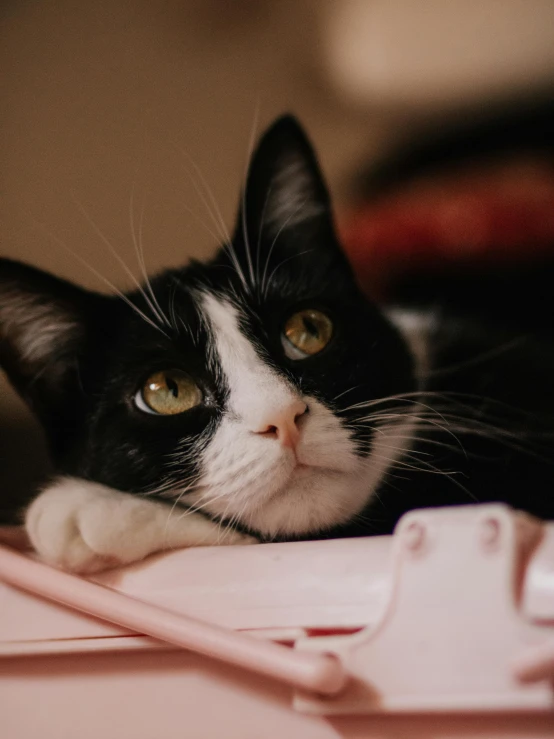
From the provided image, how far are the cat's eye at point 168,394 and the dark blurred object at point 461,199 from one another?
59 cm

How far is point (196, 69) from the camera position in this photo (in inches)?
39.3

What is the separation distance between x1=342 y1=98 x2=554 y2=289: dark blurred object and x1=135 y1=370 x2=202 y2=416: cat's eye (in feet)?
1.93

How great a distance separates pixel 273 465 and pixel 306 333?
191 millimetres

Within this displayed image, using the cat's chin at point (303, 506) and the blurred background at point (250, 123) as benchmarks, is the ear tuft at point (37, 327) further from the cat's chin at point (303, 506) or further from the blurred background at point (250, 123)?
the cat's chin at point (303, 506)

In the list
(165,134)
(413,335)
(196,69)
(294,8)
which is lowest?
(413,335)

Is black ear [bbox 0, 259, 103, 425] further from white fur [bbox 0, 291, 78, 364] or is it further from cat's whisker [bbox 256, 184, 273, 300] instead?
cat's whisker [bbox 256, 184, 273, 300]

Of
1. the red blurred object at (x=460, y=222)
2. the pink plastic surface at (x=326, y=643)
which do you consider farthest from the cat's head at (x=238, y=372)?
the red blurred object at (x=460, y=222)

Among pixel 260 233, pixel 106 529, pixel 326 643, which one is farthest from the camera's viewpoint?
pixel 260 233

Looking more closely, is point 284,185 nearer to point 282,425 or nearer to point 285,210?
point 285,210

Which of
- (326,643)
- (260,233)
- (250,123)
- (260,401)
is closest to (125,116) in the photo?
(250,123)

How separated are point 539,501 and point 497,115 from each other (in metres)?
0.85

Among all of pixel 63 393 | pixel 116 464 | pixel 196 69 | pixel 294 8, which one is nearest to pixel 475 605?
pixel 116 464

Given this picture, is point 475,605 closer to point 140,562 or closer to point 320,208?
point 140,562

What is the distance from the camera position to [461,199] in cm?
108
